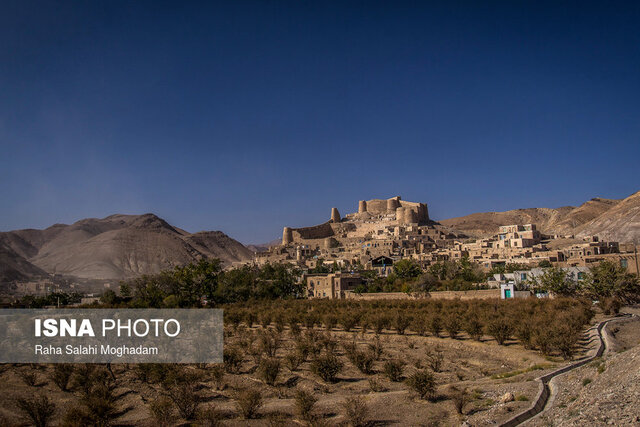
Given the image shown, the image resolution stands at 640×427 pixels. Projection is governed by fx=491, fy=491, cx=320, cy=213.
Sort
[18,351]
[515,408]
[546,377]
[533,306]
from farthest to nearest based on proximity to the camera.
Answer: [533,306] < [18,351] < [546,377] < [515,408]

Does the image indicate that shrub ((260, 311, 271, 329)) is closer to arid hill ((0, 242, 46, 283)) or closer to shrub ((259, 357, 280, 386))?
shrub ((259, 357, 280, 386))

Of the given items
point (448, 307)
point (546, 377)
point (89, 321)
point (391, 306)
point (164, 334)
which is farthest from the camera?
point (391, 306)

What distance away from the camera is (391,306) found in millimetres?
26734

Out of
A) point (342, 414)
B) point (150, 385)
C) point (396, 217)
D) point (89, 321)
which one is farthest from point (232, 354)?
point (396, 217)

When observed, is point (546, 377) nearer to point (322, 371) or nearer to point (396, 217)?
point (322, 371)

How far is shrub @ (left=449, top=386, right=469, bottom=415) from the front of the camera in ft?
28.0

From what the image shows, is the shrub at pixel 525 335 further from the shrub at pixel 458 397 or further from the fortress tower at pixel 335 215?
the fortress tower at pixel 335 215

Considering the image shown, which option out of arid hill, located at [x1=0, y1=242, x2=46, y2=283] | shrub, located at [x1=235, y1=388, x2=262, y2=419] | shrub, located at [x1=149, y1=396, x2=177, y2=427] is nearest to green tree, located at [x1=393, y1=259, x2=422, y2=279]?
shrub, located at [x1=235, y1=388, x2=262, y2=419]

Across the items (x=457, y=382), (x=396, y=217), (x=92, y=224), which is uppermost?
(x=92, y=224)

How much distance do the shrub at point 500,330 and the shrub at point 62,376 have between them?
12854mm

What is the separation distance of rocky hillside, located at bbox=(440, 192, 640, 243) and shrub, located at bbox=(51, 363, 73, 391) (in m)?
55.1

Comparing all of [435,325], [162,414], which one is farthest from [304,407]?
[435,325]

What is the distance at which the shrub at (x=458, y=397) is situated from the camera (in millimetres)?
8539

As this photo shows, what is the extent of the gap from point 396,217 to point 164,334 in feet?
183
